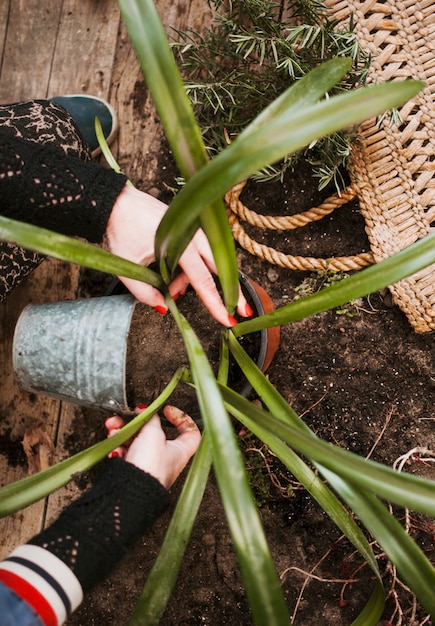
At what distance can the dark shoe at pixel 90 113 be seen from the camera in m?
1.26

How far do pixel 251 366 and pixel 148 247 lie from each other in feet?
0.79

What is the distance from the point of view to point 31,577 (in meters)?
0.69

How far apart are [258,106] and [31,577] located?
0.94 meters

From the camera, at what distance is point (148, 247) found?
2.80ft

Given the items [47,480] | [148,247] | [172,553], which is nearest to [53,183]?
[148,247]

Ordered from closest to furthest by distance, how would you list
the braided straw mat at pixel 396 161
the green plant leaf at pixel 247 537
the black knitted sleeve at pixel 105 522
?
1. the green plant leaf at pixel 247 537
2. the black knitted sleeve at pixel 105 522
3. the braided straw mat at pixel 396 161

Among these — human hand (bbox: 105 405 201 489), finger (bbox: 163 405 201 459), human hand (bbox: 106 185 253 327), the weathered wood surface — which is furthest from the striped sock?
the weathered wood surface

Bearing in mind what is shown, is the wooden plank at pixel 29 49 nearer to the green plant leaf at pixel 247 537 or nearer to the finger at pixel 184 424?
the finger at pixel 184 424

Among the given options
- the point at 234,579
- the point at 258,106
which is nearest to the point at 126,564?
the point at 234,579

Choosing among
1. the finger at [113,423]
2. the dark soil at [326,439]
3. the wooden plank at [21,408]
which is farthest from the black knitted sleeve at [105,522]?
the wooden plank at [21,408]

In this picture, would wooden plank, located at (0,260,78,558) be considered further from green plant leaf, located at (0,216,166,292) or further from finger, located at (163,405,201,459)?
green plant leaf, located at (0,216,166,292)

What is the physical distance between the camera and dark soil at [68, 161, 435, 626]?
1103 millimetres

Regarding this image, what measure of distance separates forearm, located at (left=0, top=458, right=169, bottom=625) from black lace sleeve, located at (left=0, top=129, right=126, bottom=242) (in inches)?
15.0

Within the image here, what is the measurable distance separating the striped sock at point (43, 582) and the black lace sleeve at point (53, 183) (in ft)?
1.53
